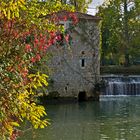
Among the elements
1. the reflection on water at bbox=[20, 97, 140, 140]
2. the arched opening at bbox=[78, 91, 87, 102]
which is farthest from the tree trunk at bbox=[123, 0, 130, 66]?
the reflection on water at bbox=[20, 97, 140, 140]

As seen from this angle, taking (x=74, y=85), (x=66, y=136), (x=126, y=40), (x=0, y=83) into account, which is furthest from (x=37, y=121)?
(x=126, y=40)

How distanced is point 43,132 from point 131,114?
5808 millimetres

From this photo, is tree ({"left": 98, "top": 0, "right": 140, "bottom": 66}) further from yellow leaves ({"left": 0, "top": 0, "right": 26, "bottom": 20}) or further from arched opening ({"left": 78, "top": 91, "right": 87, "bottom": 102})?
yellow leaves ({"left": 0, "top": 0, "right": 26, "bottom": 20})

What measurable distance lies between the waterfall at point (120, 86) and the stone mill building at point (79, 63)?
2.14 metres

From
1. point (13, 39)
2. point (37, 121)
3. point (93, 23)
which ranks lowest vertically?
point (37, 121)

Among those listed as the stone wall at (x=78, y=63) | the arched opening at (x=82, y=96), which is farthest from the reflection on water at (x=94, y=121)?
the stone wall at (x=78, y=63)

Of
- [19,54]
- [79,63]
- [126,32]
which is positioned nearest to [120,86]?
[79,63]

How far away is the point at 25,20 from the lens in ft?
13.5

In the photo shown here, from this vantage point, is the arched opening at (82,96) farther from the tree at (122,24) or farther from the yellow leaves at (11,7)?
the yellow leaves at (11,7)

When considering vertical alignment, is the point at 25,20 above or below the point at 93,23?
below

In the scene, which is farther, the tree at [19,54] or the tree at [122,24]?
the tree at [122,24]

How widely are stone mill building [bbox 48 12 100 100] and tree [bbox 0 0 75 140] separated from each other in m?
19.7

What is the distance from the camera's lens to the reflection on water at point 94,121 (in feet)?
44.0

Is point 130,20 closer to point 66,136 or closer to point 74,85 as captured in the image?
point 74,85
